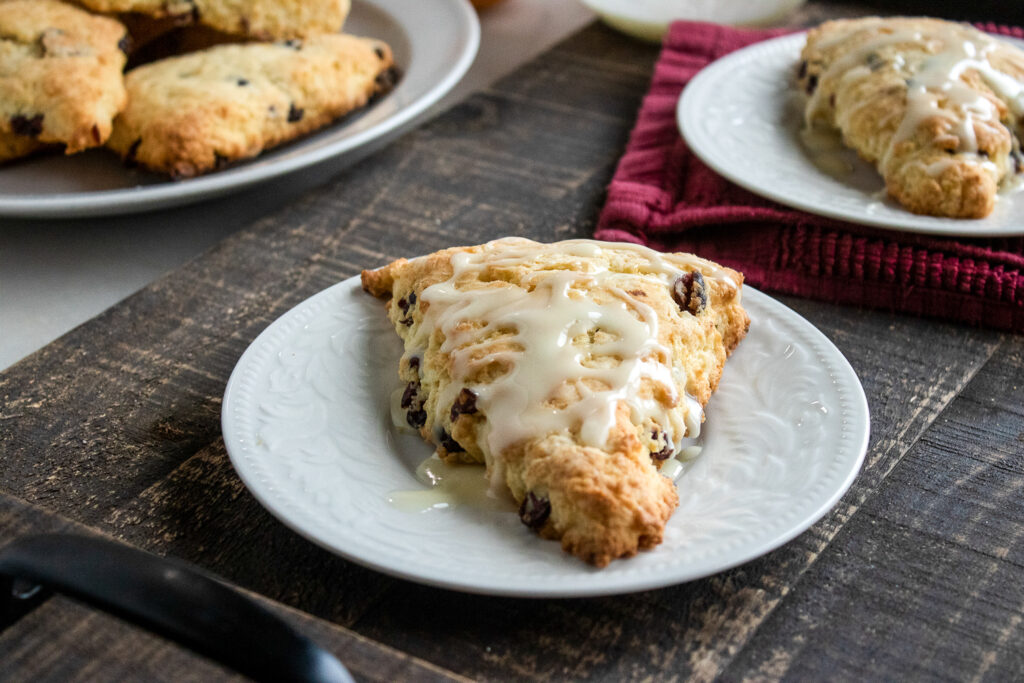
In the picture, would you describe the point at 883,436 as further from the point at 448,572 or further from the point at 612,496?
the point at 448,572

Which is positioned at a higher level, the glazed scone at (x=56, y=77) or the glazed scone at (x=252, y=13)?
the glazed scone at (x=252, y=13)

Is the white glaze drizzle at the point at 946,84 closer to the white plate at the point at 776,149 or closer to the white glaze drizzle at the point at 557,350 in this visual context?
the white plate at the point at 776,149

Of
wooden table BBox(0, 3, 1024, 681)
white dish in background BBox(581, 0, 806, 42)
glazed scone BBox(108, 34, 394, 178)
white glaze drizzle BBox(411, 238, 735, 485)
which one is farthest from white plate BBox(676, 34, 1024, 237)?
glazed scone BBox(108, 34, 394, 178)

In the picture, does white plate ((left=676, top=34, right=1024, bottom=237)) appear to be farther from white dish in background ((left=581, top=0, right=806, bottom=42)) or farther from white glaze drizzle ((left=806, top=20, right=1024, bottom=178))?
white dish in background ((left=581, top=0, right=806, bottom=42))

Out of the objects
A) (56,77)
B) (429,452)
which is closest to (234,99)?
(56,77)

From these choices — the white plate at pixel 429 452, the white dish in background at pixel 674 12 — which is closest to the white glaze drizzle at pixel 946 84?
the white plate at pixel 429 452

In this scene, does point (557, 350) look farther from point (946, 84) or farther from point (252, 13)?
point (252, 13)

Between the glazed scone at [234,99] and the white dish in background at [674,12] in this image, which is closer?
the glazed scone at [234,99]
